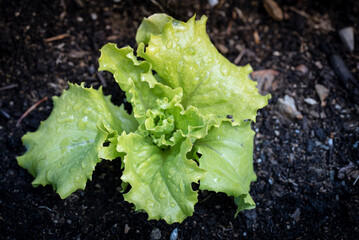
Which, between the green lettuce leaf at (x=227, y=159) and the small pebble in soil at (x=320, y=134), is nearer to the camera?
the green lettuce leaf at (x=227, y=159)

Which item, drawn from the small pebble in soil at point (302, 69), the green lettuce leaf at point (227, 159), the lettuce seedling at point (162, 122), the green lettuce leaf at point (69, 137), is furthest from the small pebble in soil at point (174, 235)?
the small pebble in soil at point (302, 69)

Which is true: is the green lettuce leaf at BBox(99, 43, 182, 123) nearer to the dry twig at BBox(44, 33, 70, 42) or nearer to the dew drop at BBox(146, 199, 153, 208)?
the dew drop at BBox(146, 199, 153, 208)

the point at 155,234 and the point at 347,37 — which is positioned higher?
the point at 347,37

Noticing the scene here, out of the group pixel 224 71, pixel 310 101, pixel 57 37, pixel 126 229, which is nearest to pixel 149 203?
pixel 126 229

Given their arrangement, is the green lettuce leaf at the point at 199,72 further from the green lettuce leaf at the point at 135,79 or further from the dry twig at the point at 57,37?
the dry twig at the point at 57,37

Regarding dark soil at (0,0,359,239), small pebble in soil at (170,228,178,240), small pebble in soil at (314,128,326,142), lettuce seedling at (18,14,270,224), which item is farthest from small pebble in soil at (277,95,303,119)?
small pebble in soil at (170,228,178,240)

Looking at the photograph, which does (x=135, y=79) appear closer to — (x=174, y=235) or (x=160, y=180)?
(x=160, y=180)

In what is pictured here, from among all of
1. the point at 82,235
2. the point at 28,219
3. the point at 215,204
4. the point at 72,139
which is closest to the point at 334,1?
the point at 215,204
